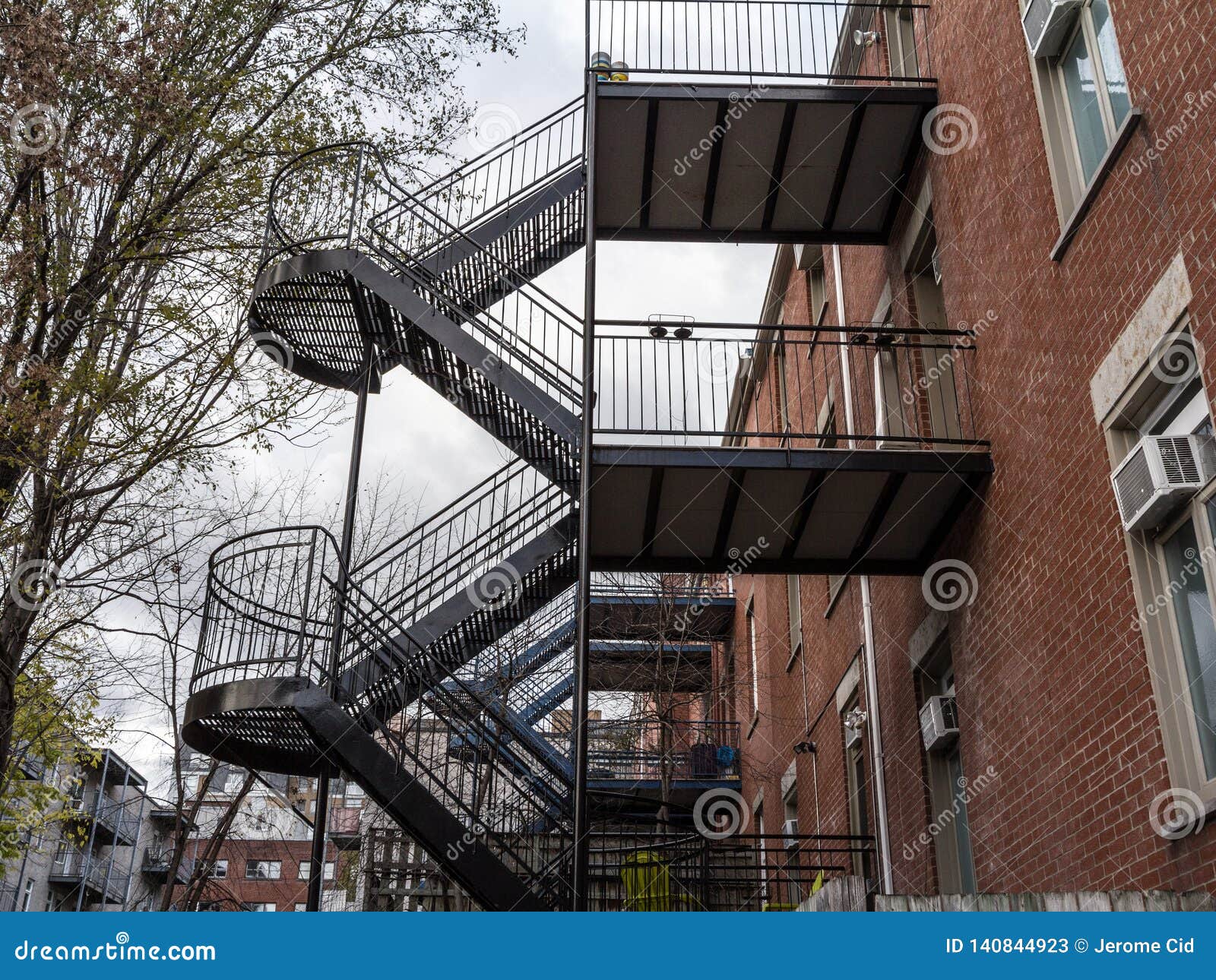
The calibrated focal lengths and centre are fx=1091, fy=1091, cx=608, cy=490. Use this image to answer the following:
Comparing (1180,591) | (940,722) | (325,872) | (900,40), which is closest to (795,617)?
(940,722)

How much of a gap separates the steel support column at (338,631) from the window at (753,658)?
1089 cm

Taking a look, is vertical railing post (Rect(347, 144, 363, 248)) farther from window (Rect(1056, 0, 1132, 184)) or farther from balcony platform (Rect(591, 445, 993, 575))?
window (Rect(1056, 0, 1132, 184))

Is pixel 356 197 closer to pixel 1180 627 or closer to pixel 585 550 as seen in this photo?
pixel 585 550

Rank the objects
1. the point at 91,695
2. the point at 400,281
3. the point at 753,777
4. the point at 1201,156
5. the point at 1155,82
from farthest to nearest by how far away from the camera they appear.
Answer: the point at 753,777 < the point at 91,695 < the point at 400,281 < the point at 1155,82 < the point at 1201,156

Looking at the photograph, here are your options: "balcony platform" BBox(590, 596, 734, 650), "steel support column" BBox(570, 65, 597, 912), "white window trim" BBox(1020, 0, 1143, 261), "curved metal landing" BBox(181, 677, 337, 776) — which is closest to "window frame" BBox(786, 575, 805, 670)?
"balcony platform" BBox(590, 596, 734, 650)

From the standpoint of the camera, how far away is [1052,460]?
23.9 feet

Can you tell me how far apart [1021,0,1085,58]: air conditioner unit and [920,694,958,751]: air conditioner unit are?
16.8 feet

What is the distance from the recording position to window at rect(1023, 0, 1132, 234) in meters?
6.72

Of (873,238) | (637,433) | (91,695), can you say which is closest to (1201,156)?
(637,433)

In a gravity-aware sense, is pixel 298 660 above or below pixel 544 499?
below

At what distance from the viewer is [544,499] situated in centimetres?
1051

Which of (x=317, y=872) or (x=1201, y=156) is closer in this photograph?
(x=1201, y=156)

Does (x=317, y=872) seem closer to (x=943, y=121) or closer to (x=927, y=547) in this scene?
(x=927, y=547)

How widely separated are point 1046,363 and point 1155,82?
6.54 feet
